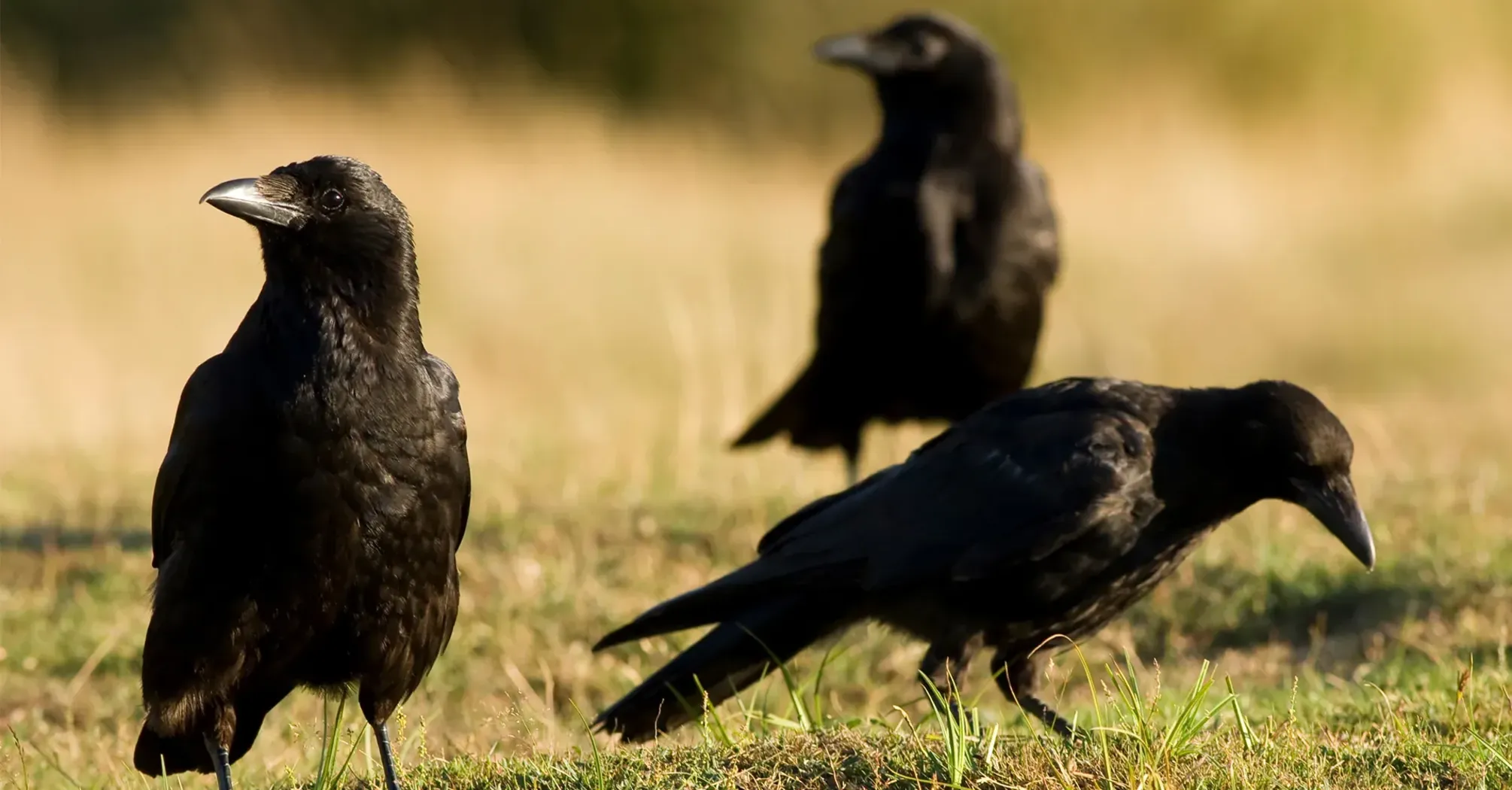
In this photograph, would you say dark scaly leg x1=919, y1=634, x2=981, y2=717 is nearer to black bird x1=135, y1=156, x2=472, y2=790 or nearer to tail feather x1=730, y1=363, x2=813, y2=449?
black bird x1=135, y1=156, x2=472, y2=790

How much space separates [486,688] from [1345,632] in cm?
251

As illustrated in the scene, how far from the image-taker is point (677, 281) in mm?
13875

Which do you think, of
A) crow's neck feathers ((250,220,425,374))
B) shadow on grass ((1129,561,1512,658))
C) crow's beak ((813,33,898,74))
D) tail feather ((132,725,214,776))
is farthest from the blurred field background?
crow's beak ((813,33,898,74))

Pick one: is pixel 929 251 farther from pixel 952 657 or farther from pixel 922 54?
pixel 952 657

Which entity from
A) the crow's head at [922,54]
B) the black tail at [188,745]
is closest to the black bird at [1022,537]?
the black tail at [188,745]

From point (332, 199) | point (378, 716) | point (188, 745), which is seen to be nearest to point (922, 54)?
point (332, 199)

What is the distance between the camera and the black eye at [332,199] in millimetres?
3680

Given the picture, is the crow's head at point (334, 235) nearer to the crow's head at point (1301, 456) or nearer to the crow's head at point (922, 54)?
the crow's head at point (1301, 456)

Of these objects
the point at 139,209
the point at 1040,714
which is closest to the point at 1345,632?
the point at 1040,714

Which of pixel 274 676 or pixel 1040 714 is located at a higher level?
pixel 274 676

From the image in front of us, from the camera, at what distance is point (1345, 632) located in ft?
17.6

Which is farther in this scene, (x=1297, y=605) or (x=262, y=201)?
(x=1297, y=605)

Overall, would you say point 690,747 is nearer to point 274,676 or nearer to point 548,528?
point 274,676

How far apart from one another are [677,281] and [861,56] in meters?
6.68
